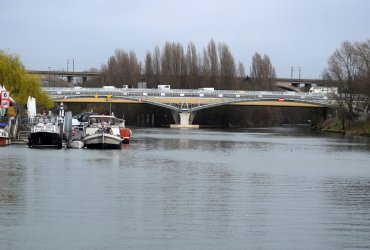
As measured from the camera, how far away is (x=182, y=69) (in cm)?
13675

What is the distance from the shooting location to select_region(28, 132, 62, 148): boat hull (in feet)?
180

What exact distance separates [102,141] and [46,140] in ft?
14.0

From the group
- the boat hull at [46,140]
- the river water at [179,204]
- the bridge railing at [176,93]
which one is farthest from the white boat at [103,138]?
the bridge railing at [176,93]

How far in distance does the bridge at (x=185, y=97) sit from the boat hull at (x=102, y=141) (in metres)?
64.6

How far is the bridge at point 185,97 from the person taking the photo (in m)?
122

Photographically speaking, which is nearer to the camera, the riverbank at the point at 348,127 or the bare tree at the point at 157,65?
the riverbank at the point at 348,127

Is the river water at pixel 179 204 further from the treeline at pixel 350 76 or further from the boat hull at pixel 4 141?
the treeline at pixel 350 76

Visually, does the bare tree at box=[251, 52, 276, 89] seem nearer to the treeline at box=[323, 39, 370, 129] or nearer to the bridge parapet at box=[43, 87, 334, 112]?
the bridge parapet at box=[43, 87, 334, 112]

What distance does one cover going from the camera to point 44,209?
2395 cm

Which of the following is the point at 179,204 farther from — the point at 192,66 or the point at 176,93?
the point at 192,66

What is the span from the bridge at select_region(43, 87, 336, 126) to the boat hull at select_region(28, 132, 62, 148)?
214 ft

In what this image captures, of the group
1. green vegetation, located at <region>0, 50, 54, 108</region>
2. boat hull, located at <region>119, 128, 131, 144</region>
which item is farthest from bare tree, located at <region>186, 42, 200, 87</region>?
boat hull, located at <region>119, 128, 131, 144</region>

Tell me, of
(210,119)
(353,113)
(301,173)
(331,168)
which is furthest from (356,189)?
(210,119)

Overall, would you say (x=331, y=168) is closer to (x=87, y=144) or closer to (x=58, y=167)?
(x=58, y=167)
